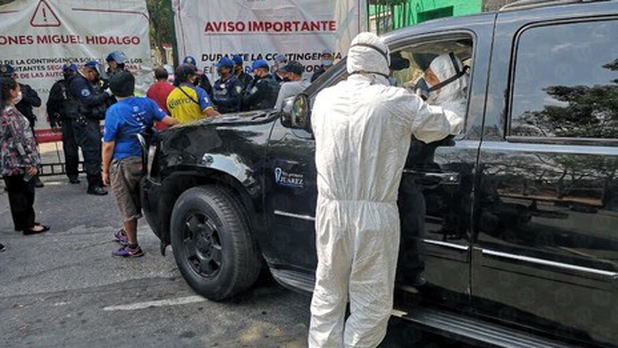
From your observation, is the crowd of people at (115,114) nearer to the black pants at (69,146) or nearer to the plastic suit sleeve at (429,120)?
the black pants at (69,146)

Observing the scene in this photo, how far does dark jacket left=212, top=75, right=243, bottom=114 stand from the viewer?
7.56 meters

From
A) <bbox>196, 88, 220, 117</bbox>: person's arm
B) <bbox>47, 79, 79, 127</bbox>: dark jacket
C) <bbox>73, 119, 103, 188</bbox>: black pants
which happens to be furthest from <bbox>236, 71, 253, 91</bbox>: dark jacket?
<bbox>47, 79, 79, 127</bbox>: dark jacket

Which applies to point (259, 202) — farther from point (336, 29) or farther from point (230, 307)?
point (336, 29)

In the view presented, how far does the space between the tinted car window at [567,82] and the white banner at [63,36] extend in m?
7.90

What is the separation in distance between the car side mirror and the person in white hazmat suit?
0.28 m

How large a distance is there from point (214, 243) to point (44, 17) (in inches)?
262

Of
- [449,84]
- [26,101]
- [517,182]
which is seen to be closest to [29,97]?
[26,101]

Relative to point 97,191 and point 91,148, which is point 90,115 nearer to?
point 91,148

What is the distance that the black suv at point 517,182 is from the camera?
85.8 inches

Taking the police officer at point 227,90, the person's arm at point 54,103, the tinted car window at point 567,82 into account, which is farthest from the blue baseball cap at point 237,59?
the tinted car window at point 567,82

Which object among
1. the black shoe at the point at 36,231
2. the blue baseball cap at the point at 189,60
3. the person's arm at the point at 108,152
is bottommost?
the black shoe at the point at 36,231

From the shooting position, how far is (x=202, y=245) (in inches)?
150

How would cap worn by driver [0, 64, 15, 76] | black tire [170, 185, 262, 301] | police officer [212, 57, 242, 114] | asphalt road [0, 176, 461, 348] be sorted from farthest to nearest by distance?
police officer [212, 57, 242, 114] < cap worn by driver [0, 64, 15, 76] < black tire [170, 185, 262, 301] < asphalt road [0, 176, 461, 348]

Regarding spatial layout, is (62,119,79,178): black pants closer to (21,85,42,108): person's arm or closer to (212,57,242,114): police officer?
(21,85,42,108): person's arm
